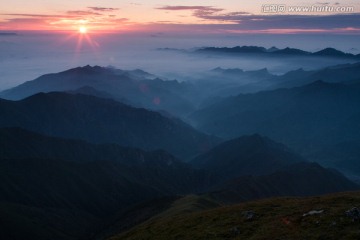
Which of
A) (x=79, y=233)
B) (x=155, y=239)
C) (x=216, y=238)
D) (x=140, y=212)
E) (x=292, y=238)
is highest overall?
(x=292, y=238)

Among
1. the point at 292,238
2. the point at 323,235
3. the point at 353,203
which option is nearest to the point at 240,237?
the point at 292,238

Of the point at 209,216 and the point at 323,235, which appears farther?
the point at 209,216

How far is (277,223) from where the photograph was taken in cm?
4809

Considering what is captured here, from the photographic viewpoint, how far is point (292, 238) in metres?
41.4

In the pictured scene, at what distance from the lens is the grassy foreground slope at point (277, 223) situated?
41.5m

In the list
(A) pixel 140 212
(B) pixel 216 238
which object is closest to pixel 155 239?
(B) pixel 216 238

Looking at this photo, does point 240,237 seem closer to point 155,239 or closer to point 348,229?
point 348,229

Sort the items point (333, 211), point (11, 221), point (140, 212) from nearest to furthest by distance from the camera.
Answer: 1. point (333, 211)
2. point (11, 221)
3. point (140, 212)

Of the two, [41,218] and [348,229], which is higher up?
[348,229]

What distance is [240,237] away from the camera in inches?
1842

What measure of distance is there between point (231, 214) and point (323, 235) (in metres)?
21.1

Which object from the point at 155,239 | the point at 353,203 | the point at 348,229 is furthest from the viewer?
the point at 155,239

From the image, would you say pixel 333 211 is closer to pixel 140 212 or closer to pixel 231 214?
pixel 231 214

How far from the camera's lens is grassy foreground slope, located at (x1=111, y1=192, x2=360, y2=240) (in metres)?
41.5
